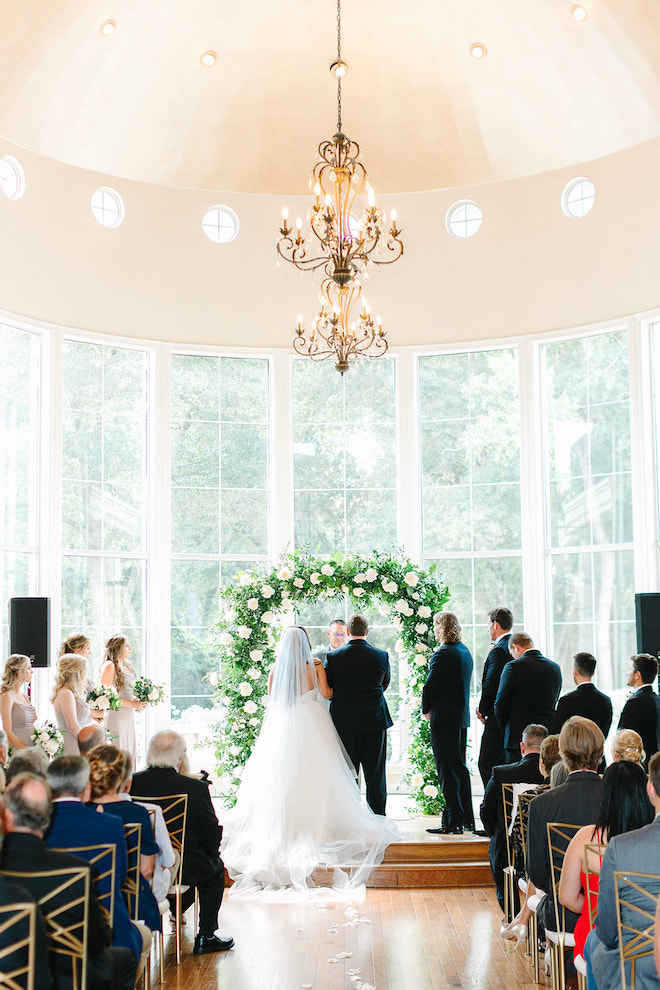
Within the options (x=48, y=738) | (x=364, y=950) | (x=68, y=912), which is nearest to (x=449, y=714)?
(x=364, y=950)

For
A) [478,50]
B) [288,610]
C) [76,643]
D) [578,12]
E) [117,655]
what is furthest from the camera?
[478,50]

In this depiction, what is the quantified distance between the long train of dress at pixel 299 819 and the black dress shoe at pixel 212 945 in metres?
1.05

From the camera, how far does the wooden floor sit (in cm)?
509

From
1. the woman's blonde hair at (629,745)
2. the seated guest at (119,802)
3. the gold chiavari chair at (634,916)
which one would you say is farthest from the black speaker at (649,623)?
the gold chiavari chair at (634,916)

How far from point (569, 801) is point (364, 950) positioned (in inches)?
75.4

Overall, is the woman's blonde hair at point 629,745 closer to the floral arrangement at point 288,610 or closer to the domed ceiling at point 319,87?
the floral arrangement at point 288,610

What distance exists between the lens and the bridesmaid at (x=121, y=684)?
8.08m

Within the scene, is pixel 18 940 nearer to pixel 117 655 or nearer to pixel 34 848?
pixel 34 848

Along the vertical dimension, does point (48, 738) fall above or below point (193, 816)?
above

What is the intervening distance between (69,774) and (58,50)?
6.90 metres

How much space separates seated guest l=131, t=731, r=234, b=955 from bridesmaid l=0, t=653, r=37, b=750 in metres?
1.69

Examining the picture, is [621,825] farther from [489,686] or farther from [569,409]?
[569,409]

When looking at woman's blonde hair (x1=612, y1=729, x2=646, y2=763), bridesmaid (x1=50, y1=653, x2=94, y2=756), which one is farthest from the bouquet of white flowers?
woman's blonde hair (x1=612, y1=729, x2=646, y2=763)

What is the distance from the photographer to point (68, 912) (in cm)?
318
